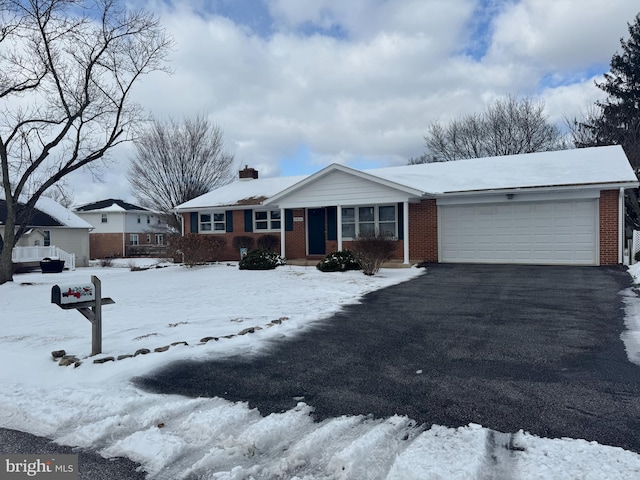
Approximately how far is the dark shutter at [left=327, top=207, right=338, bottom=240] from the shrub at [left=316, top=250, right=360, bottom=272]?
330cm

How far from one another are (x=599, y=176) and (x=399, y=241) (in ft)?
21.7

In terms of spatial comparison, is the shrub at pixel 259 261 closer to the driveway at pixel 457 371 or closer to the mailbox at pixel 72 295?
the driveway at pixel 457 371

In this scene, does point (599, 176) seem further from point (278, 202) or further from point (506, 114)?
point (506, 114)

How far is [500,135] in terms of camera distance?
32.3m

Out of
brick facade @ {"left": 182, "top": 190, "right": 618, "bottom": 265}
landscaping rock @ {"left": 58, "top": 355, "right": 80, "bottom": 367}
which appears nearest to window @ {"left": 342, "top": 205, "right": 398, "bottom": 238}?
brick facade @ {"left": 182, "top": 190, "right": 618, "bottom": 265}

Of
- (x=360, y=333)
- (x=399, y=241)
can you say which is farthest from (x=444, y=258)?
(x=360, y=333)

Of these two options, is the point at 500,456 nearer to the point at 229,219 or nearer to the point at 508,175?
the point at 508,175

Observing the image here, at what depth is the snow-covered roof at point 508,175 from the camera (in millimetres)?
14172

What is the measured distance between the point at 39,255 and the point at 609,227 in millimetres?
28537

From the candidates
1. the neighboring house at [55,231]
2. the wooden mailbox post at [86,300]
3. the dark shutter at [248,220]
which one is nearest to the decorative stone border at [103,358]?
the wooden mailbox post at [86,300]

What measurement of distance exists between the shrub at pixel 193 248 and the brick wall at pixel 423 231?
27.2 feet

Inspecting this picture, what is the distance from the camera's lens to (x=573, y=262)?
14.4 meters

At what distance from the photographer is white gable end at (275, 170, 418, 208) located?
15973 millimetres

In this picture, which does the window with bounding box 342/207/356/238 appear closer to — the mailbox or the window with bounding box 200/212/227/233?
the window with bounding box 200/212/227/233
